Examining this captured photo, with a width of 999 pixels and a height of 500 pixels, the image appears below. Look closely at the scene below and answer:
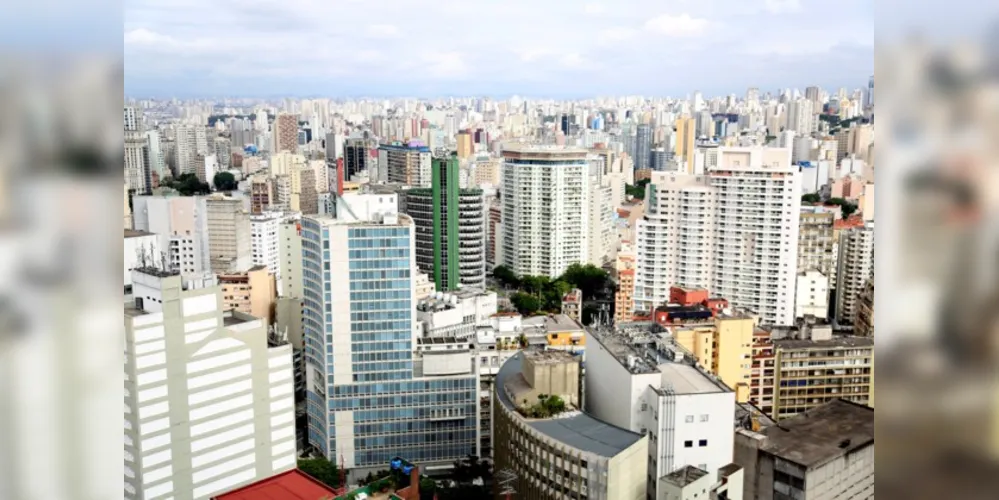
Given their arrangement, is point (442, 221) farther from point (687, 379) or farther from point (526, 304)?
A: point (687, 379)

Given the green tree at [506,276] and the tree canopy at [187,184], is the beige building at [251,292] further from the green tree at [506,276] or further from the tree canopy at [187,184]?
the green tree at [506,276]

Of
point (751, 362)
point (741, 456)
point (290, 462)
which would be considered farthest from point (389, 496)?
point (751, 362)

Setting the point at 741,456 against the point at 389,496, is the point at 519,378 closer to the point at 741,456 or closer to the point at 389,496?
the point at 741,456

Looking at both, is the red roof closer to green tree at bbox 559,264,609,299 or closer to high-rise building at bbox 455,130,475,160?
green tree at bbox 559,264,609,299

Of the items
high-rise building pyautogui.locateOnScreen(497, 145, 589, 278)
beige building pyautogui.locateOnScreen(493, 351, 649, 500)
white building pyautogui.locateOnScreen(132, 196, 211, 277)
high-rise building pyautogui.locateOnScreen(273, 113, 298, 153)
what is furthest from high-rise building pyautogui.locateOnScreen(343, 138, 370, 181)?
beige building pyautogui.locateOnScreen(493, 351, 649, 500)
